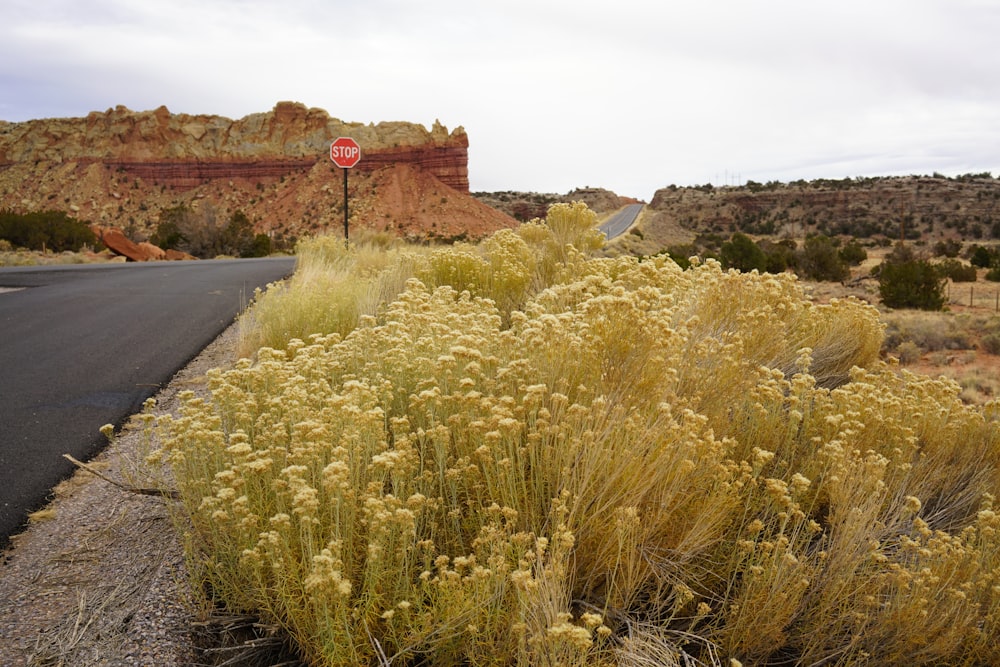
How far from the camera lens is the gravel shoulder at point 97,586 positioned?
9.36 feet

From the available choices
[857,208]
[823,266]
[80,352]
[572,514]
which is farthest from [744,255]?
[857,208]

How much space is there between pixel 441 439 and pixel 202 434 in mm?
1097

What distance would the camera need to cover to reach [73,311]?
10.5 metres

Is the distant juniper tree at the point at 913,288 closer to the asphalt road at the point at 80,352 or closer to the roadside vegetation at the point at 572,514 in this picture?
the roadside vegetation at the point at 572,514

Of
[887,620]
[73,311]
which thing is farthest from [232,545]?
[73,311]

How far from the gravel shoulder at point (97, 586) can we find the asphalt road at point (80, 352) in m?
0.29

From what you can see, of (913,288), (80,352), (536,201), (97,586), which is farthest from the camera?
(536,201)

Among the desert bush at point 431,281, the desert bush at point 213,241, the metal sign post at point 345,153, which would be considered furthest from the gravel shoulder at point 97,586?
the desert bush at point 213,241

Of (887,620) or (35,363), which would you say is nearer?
(887,620)

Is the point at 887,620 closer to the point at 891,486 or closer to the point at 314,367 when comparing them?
the point at 891,486

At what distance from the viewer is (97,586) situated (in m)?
3.34

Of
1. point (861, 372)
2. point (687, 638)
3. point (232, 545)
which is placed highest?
point (861, 372)

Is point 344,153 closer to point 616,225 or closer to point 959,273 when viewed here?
point 959,273

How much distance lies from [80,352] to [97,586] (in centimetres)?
551
